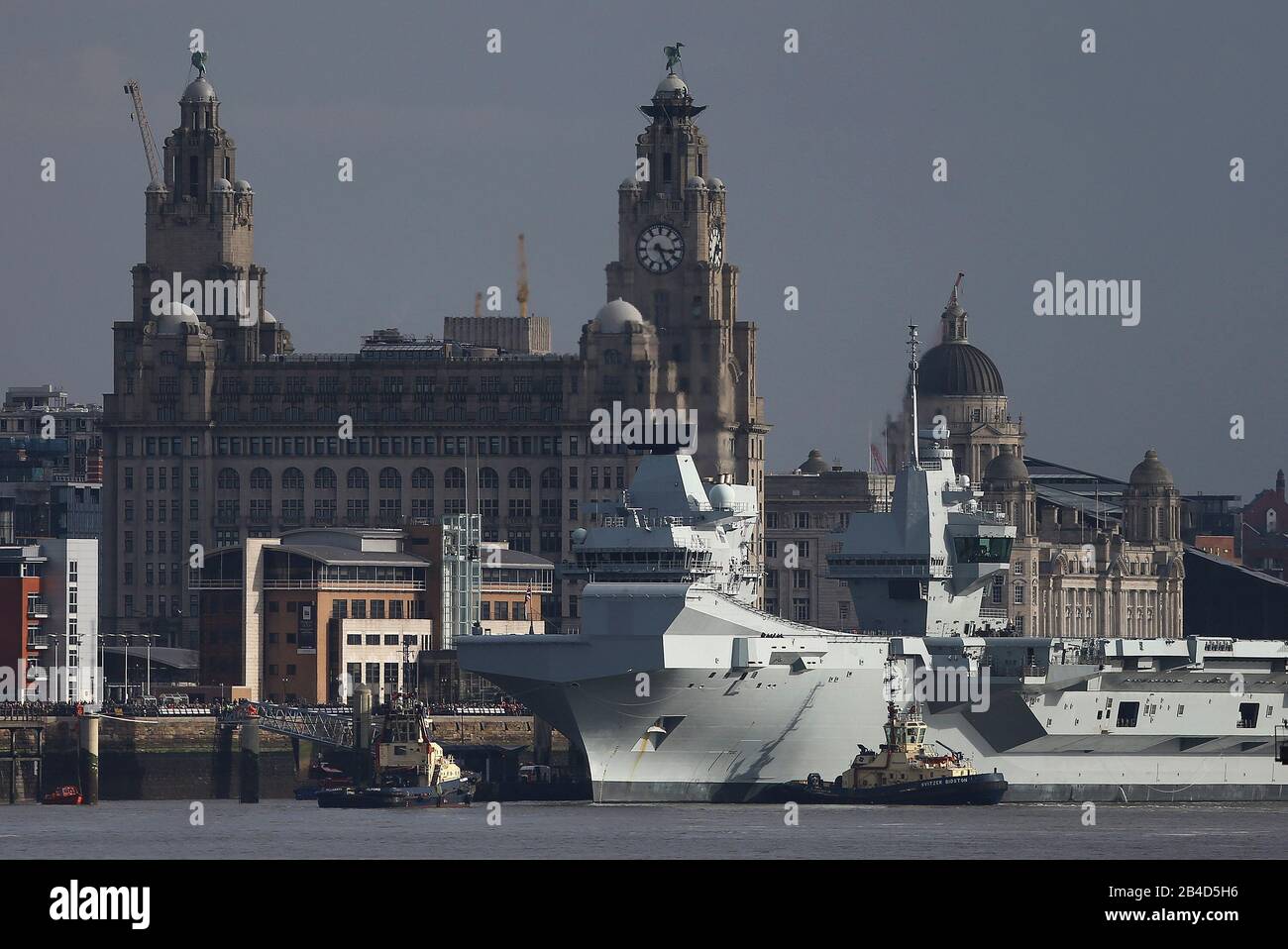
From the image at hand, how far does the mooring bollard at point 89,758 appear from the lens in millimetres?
135000

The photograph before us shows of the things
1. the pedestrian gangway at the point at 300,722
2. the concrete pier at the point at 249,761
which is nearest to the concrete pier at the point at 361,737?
the pedestrian gangway at the point at 300,722

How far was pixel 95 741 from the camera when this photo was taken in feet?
452

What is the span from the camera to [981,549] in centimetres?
13375

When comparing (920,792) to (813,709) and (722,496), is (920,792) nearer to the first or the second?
(813,709)

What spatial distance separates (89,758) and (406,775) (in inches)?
639

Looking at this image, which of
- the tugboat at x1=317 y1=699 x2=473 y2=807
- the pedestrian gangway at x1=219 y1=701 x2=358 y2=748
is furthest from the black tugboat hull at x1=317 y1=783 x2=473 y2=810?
the pedestrian gangway at x1=219 y1=701 x2=358 y2=748

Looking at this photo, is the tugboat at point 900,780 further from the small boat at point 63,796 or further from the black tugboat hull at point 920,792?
the small boat at point 63,796

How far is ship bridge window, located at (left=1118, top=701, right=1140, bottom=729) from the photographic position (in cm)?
12988
